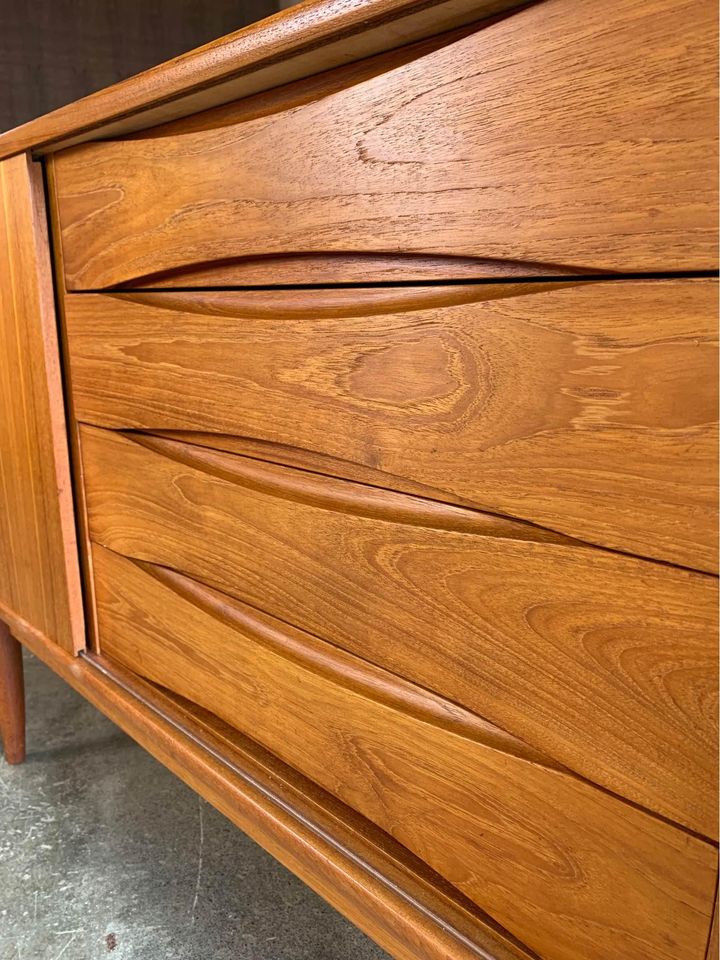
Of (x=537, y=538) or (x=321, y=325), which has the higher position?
(x=321, y=325)

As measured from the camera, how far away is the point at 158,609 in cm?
75

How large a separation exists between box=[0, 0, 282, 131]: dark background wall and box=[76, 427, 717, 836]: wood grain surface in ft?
3.73

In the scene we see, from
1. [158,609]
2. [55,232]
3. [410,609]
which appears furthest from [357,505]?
[55,232]

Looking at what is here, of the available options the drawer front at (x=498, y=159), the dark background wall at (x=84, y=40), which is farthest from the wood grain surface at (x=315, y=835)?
the dark background wall at (x=84, y=40)

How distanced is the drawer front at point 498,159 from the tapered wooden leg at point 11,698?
68 centimetres

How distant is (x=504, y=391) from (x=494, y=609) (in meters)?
0.12

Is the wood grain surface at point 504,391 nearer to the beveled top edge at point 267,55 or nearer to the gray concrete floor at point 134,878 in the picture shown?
the beveled top edge at point 267,55

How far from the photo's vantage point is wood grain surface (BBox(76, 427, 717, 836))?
0.39 m

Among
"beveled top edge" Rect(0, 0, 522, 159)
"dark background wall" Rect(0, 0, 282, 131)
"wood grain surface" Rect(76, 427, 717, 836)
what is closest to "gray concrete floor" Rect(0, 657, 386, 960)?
"wood grain surface" Rect(76, 427, 717, 836)

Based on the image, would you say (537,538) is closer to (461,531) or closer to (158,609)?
(461,531)

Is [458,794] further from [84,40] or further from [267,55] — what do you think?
[84,40]

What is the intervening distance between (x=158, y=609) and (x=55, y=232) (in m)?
0.37

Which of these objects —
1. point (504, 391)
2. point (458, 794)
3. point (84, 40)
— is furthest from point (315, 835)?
point (84, 40)

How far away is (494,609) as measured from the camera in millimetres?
458
